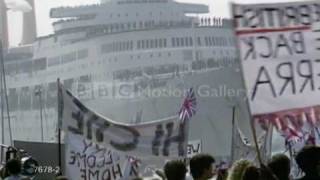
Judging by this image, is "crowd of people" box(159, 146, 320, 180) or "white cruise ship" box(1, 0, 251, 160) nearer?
"crowd of people" box(159, 146, 320, 180)

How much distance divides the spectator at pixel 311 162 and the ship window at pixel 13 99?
36405 mm

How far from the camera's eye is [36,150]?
9.89 metres

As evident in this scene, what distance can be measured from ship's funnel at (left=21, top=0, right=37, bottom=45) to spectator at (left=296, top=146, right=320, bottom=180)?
60298 mm

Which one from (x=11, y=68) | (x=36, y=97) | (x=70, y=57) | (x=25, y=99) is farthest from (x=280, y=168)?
(x=11, y=68)

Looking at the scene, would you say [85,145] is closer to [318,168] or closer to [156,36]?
[318,168]

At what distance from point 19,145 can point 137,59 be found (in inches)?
961

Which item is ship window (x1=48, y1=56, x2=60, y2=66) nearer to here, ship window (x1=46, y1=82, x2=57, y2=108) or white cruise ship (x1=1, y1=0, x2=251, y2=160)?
white cruise ship (x1=1, y1=0, x2=251, y2=160)

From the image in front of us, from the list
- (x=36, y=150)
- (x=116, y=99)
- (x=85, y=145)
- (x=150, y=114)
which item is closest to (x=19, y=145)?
(x=36, y=150)

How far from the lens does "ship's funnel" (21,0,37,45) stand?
6397 cm

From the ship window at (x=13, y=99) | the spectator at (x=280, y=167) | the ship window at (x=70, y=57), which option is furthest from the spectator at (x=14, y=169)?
the ship window at (x=13, y=99)

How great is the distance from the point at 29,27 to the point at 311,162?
62660 mm

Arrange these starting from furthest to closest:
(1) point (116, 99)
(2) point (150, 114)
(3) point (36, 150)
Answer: (1) point (116, 99)
(2) point (150, 114)
(3) point (36, 150)

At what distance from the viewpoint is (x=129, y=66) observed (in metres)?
34.2

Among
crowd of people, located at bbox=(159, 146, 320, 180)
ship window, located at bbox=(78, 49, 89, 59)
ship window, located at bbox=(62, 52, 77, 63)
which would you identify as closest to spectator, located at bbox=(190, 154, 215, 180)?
crowd of people, located at bbox=(159, 146, 320, 180)
